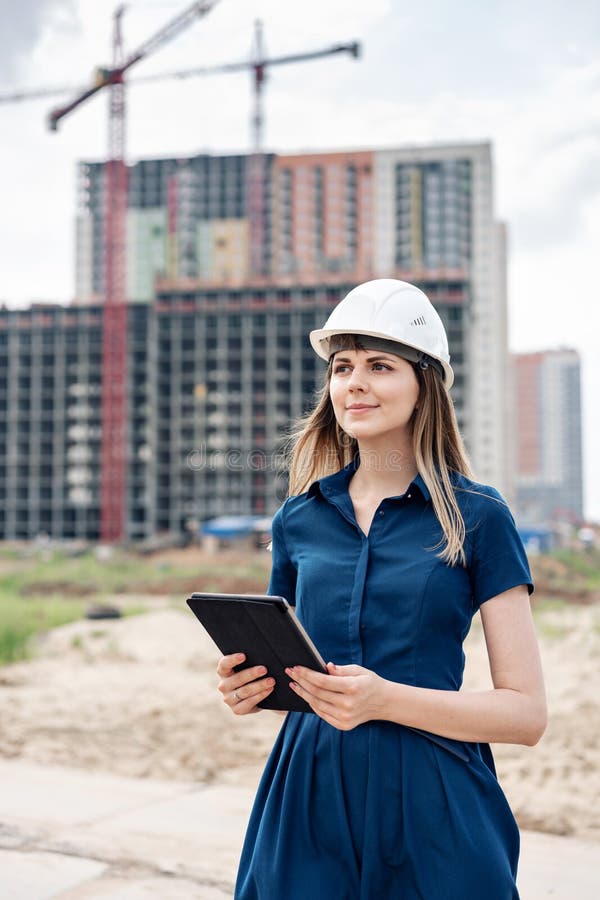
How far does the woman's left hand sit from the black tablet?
26mm

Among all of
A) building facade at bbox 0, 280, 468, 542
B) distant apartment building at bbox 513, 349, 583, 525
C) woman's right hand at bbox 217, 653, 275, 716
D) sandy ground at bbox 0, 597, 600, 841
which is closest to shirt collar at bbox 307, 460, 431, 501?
woman's right hand at bbox 217, 653, 275, 716

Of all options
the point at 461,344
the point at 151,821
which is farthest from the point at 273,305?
the point at 151,821

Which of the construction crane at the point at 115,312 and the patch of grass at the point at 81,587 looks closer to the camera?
the patch of grass at the point at 81,587

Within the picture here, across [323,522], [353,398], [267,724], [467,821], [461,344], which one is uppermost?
[461,344]

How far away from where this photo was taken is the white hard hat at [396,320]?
1.71m

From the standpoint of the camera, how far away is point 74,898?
10.9ft

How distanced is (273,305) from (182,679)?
185ft

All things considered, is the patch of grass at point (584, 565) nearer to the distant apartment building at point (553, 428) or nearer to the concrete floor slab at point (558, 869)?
the concrete floor slab at point (558, 869)

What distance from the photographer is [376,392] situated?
172cm

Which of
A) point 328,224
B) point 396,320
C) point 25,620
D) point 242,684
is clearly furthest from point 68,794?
point 328,224

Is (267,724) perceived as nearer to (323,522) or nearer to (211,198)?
(323,522)

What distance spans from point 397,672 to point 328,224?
87.7m

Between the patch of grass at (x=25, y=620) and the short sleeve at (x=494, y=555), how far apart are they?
1114cm

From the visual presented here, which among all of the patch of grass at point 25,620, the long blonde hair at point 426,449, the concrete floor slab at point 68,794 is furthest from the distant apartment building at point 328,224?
the long blonde hair at point 426,449
